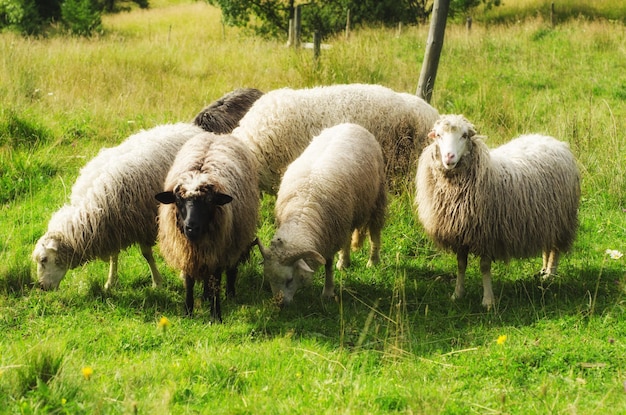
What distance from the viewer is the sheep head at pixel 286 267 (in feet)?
17.3

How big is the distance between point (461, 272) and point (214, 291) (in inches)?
86.3

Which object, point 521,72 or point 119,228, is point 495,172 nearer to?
point 119,228

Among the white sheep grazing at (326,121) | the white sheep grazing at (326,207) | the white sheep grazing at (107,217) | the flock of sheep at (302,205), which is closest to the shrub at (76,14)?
the white sheep grazing at (326,121)

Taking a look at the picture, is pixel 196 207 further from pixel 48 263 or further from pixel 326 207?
pixel 48 263

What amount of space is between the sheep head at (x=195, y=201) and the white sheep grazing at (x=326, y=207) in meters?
0.58

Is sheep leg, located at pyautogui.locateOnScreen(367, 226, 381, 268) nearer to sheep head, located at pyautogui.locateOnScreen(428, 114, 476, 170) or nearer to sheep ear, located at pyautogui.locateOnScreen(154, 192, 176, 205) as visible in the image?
sheep head, located at pyautogui.locateOnScreen(428, 114, 476, 170)

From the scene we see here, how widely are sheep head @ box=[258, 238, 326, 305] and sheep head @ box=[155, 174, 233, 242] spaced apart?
53cm

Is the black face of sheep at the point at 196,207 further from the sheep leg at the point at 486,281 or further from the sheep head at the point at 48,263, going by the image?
the sheep leg at the point at 486,281

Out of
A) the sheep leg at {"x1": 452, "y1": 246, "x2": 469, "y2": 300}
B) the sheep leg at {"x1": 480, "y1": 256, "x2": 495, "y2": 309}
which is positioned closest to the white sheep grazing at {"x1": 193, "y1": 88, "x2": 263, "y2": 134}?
the sheep leg at {"x1": 452, "y1": 246, "x2": 469, "y2": 300}

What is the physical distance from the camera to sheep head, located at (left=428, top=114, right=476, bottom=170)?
5.25 m

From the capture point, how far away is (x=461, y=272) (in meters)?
5.75

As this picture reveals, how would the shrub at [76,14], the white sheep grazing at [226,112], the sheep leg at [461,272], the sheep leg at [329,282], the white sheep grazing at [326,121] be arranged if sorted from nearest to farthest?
the sheep leg at [461,272]
the sheep leg at [329,282]
the white sheep grazing at [326,121]
the white sheep grazing at [226,112]
the shrub at [76,14]

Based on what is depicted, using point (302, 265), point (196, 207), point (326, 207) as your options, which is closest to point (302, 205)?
point (326, 207)

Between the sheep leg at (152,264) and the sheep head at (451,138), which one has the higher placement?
the sheep head at (451,138)
